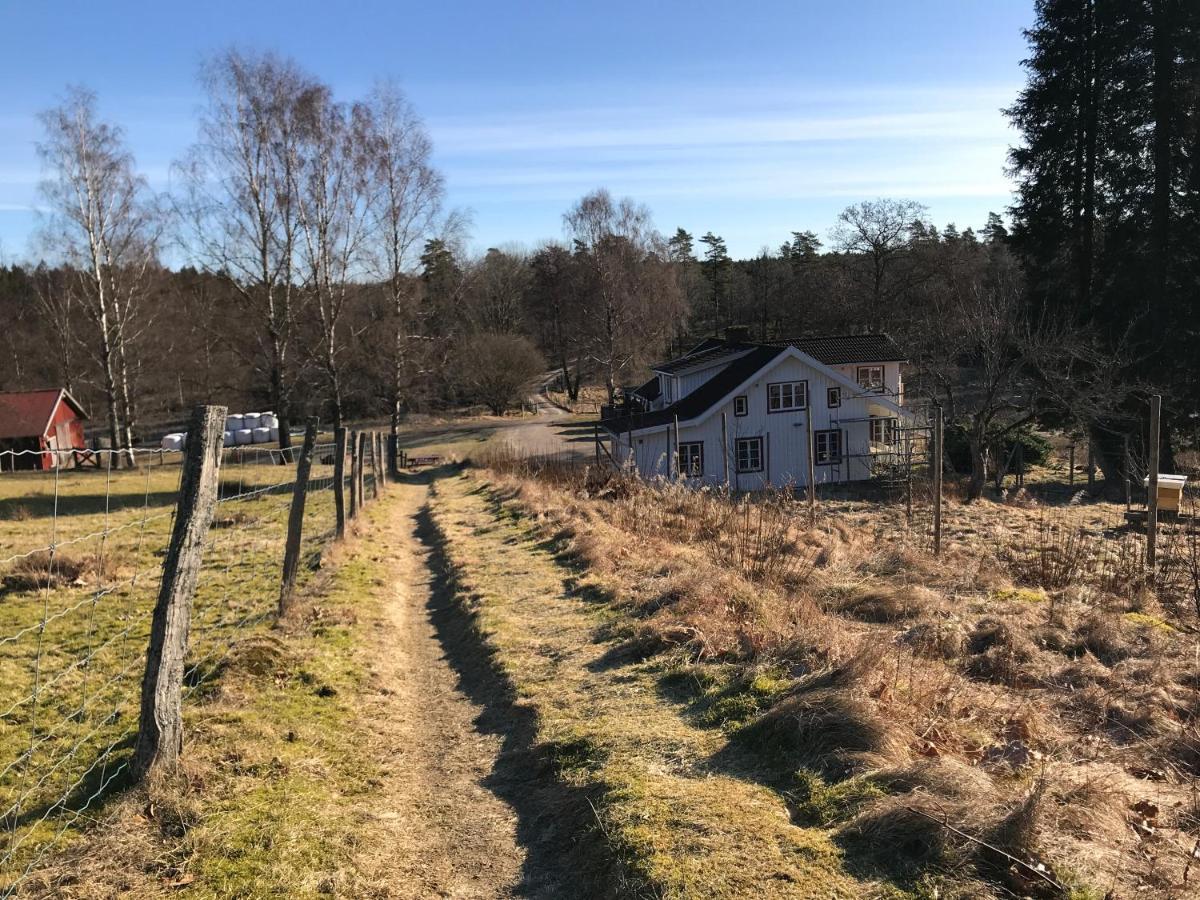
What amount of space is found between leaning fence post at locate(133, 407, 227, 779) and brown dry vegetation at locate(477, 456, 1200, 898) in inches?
130

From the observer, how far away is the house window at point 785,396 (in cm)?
3036

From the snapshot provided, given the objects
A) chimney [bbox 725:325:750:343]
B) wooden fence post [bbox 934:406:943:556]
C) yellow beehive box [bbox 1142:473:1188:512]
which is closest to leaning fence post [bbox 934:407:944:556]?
wooden fence post [bbox 934:406:943:556]

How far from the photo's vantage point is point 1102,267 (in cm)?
2666

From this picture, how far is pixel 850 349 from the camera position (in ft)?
117

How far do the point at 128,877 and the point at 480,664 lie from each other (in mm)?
3586

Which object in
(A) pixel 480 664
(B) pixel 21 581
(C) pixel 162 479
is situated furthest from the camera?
(C) pixel 162 479

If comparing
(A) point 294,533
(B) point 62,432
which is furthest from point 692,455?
(B) point 62,432

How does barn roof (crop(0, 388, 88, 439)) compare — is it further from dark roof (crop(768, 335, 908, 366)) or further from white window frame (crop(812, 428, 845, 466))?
white window frame (crop(812, 428, 845, 466))

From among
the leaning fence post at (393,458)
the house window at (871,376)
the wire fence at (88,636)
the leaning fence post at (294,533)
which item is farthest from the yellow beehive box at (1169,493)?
the leaning fence post at (393,458)

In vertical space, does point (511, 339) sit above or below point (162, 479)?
above

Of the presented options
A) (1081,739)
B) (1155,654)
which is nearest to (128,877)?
(1081,739)

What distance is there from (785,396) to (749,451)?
2.47 m

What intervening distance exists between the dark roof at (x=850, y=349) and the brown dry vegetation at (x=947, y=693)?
79.2ft

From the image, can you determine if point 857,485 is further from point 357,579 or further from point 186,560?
point 186,560
